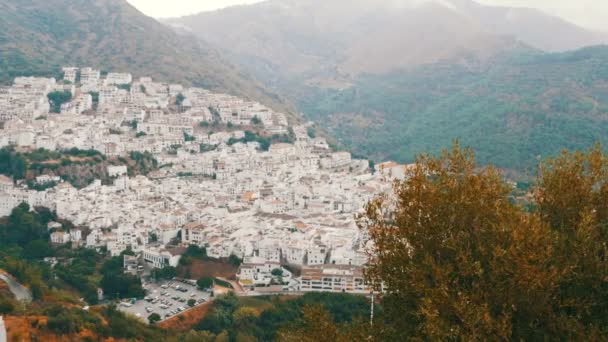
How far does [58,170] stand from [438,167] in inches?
1224

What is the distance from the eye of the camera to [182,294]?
23.2m

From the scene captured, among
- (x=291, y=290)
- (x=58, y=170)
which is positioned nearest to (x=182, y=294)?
(x=291, y=290)

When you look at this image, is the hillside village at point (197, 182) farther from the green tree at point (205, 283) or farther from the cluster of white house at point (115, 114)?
the green tree at point (205, 283)

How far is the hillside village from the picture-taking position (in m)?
26.2

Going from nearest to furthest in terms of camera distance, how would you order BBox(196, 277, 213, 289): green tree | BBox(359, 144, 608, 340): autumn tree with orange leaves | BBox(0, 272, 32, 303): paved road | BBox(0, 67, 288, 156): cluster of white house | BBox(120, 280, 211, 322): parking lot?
BBox(359, 144, 608, 340): autumn tree with orange leaves → BBox(0, 272, 32, 303): paved road → BBox(120, 280, 211, 322): parking lot → BBox(196, 277, 213, 289): green tree → BBox(0, 67, 288, 156): cluster of white house

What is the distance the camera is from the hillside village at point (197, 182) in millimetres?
26172

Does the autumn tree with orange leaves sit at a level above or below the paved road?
above

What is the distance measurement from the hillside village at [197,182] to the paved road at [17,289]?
655 cm

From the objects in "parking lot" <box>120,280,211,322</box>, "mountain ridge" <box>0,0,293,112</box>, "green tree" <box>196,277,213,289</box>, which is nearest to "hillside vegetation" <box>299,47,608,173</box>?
"mountain ridge" <box>0,0,293,112</box>

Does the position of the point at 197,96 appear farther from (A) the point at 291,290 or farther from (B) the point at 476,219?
(B) the point at 476,219

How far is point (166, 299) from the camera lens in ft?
74.2

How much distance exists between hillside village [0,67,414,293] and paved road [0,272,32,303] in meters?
6.55

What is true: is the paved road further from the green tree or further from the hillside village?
the hillside village

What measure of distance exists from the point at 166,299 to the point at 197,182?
15323 millimetres
